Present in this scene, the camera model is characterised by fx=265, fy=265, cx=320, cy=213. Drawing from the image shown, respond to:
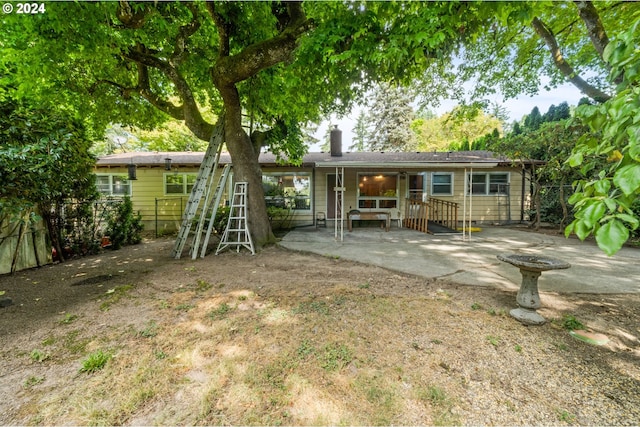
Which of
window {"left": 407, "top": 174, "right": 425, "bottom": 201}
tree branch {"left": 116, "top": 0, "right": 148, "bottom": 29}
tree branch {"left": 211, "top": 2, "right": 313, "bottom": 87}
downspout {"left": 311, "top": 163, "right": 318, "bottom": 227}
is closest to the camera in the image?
tree branch {"left": 116, "top": 0, "right": 148, "bottom": 29}

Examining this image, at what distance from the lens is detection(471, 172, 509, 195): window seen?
37.1ft

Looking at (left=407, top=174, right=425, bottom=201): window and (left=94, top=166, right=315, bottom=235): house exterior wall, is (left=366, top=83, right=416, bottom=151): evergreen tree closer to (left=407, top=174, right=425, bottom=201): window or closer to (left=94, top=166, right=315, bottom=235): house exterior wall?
(left=407, top=174, right=425, bottom=201): window

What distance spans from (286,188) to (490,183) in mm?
8760

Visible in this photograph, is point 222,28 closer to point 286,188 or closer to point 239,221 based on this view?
point 239,221

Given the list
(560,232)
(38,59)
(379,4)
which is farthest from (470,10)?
(560,232)

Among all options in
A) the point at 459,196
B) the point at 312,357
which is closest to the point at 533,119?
the point at 459,196

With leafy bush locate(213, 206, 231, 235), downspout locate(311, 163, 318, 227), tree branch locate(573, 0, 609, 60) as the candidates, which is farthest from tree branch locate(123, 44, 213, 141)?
Answer: tree branch locate(573, 0, 609, 60)

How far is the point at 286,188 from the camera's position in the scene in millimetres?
11305

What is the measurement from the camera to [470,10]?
11.4 ft

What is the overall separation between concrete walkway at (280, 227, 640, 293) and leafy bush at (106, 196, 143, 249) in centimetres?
469

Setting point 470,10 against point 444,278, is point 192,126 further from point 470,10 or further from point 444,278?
point 444,278

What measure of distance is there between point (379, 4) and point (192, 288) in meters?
5.17

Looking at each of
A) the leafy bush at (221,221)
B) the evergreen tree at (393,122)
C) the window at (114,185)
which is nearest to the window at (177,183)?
the window at (114,185)

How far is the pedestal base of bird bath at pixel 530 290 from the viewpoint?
2953 mm
